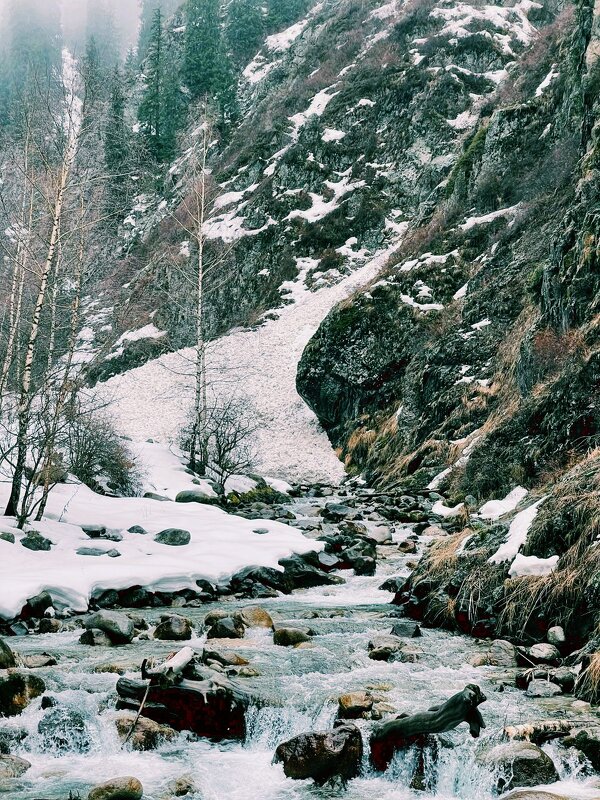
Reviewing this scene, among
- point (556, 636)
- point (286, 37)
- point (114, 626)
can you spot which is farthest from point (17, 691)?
point (286, 37)

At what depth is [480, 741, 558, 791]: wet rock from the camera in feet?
12.5

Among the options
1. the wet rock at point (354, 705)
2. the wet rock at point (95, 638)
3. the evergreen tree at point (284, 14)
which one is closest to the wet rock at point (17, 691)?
the wet rock at point (95, 638)

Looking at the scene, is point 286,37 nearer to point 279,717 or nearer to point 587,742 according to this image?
point 279,717

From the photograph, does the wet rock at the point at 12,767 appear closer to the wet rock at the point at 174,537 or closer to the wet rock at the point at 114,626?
the wet rock at the point at 114,626

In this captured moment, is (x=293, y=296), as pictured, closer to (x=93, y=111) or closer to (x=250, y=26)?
(x=93, y=111)

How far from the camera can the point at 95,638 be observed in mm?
6480

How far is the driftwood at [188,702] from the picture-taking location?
4.73 m

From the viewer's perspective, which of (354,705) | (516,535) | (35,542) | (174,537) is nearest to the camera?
(354,705)

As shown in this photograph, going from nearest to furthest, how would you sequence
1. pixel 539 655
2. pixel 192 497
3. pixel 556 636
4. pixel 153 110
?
pixel 539 655, pixel 556 636, pixel 192 497, pixel 153 110

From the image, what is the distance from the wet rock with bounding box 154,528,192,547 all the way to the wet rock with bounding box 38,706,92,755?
5.51m

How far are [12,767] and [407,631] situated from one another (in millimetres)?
3976

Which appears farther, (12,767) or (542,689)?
(542,689)

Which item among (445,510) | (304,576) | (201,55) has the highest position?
(201,55)

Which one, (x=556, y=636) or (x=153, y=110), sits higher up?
(x=153, y=110)
